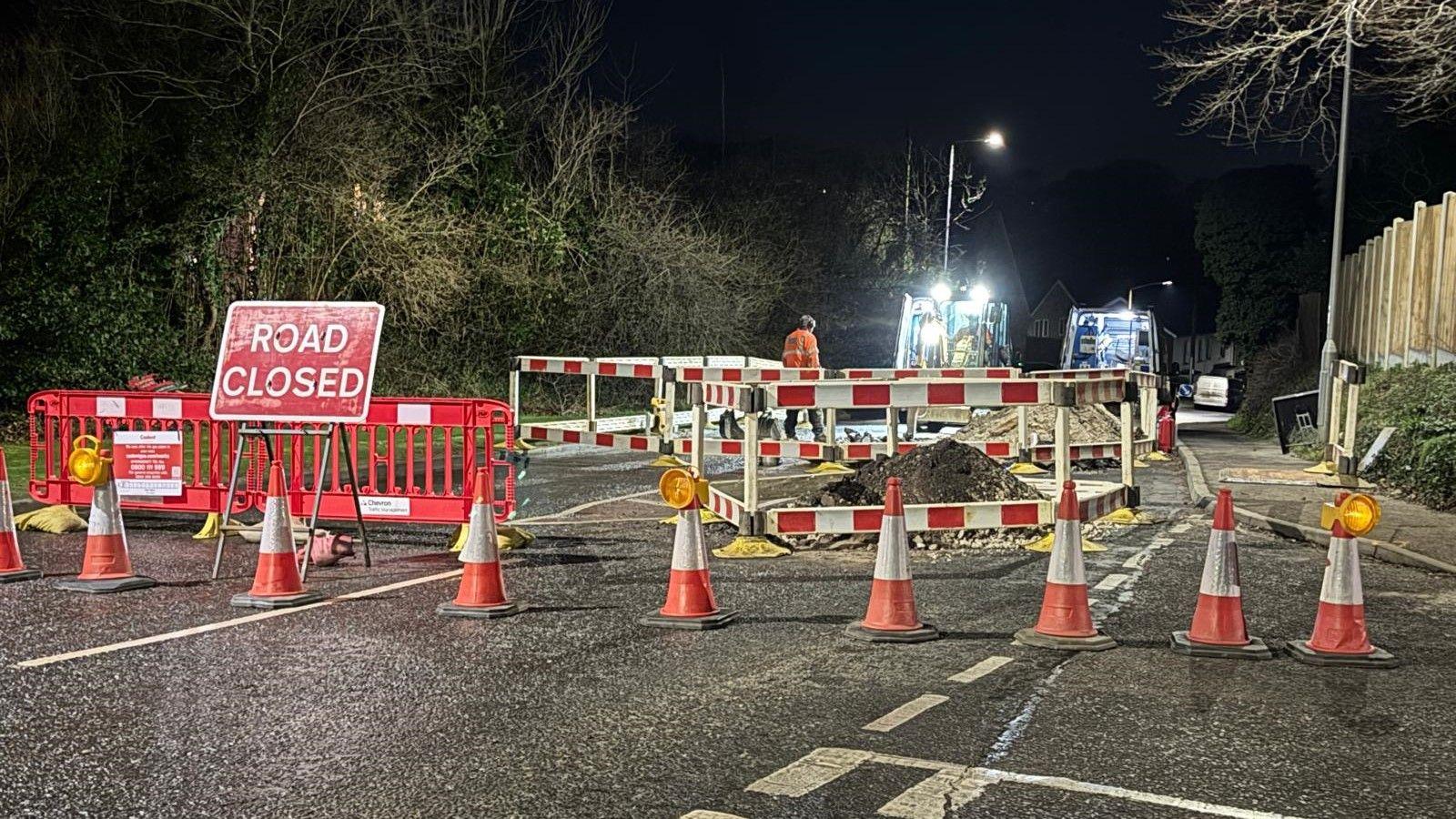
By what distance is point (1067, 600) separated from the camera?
23.4 feet

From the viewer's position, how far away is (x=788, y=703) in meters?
5.91

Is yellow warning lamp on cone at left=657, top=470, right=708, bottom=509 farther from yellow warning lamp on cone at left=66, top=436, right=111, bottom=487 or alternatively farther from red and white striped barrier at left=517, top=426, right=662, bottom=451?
red and white striped barrier at left=517, top=426, right=662, bottom=451

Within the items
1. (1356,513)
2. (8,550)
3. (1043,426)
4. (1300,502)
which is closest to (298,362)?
(8,550)

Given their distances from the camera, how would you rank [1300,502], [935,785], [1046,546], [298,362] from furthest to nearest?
[1300,502] → [1046,546] → [298,362] → [935,785]

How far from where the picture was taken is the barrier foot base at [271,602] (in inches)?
321

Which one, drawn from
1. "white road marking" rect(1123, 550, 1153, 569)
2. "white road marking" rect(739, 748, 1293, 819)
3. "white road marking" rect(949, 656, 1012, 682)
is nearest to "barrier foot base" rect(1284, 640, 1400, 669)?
"white road marking" rect(949, 656, 1012, 682)

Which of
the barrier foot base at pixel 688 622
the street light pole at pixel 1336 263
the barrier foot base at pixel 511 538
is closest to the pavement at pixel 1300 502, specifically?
the street light pole at pixel 1336 263

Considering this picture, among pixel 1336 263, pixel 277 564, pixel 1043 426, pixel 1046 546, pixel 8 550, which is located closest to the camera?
pixel 277 564

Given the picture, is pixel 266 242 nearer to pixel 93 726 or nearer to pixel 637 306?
pixel 637 306

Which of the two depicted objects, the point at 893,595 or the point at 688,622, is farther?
the point at 688,622

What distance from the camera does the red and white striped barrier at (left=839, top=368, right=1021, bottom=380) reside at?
697 inches

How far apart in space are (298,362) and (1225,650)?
643cm

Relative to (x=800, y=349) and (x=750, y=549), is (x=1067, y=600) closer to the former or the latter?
(x=750, y=549)

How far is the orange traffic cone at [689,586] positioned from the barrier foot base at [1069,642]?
1.73 metres
